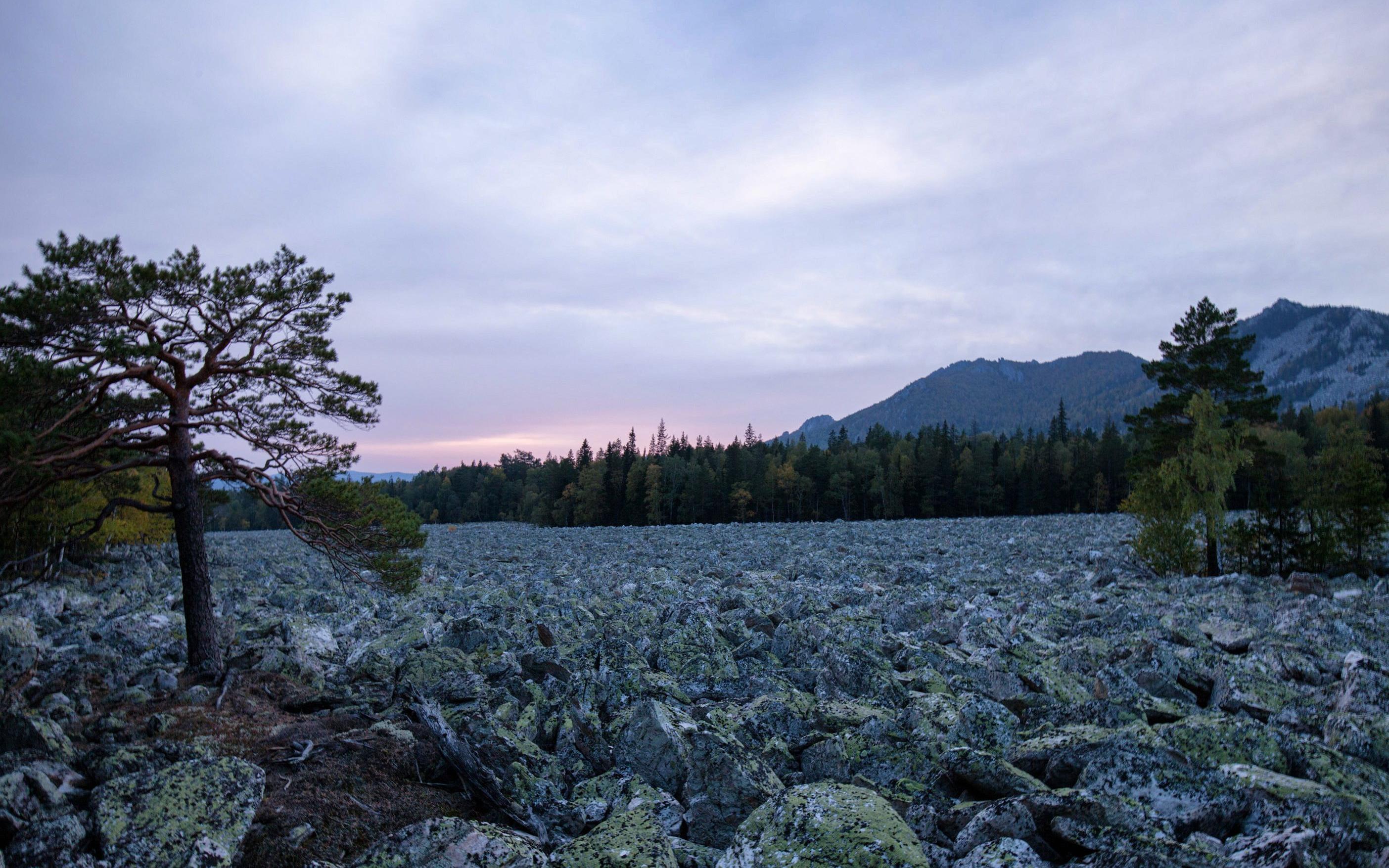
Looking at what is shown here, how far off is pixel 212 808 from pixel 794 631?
7.90 meters

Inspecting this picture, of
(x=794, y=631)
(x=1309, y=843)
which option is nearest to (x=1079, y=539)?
(x=794, y=631)

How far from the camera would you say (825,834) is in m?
3.93

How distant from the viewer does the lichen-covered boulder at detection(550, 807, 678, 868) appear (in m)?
4.09

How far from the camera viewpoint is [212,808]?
4844 mm

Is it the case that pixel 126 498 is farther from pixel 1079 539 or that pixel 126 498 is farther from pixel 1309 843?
pixel 1079 539

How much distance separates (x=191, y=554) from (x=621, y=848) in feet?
26.3

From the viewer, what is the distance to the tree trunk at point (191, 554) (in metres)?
8.96

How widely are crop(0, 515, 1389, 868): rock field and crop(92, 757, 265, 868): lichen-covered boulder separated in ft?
0.06

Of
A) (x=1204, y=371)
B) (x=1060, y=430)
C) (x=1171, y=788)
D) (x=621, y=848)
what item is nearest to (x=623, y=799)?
(x=621, y=848)

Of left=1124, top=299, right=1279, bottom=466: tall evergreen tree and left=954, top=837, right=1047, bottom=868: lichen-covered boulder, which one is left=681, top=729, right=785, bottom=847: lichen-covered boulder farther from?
left=1124, top=299, right=1279, bottom=466: tall evergreen tree

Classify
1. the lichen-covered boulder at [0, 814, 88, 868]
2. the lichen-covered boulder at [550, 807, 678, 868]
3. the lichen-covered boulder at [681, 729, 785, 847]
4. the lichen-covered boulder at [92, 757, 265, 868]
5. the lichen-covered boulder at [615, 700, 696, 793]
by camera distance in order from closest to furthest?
the lichen-covered boulder at [550, 807, 678, 868] < the lichen-covered boulder at [0, 814, 88, 868] < the lichen-covered boulder at [92, 757, 265, 868] < the lichen-covered boulder at [681, 729, 785, 847] < the lichen-covered boulder at [615, 700, 696, 793]

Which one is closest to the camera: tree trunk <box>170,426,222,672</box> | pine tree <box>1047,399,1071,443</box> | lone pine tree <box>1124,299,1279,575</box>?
tree trunk <box>170,426,222,672</box>

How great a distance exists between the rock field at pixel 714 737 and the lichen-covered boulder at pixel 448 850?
0.02 meters

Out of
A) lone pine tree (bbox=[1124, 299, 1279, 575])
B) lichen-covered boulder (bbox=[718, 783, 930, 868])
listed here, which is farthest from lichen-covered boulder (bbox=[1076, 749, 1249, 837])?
lone pine tree (bbox=[1124, 299, 1279, 575])
